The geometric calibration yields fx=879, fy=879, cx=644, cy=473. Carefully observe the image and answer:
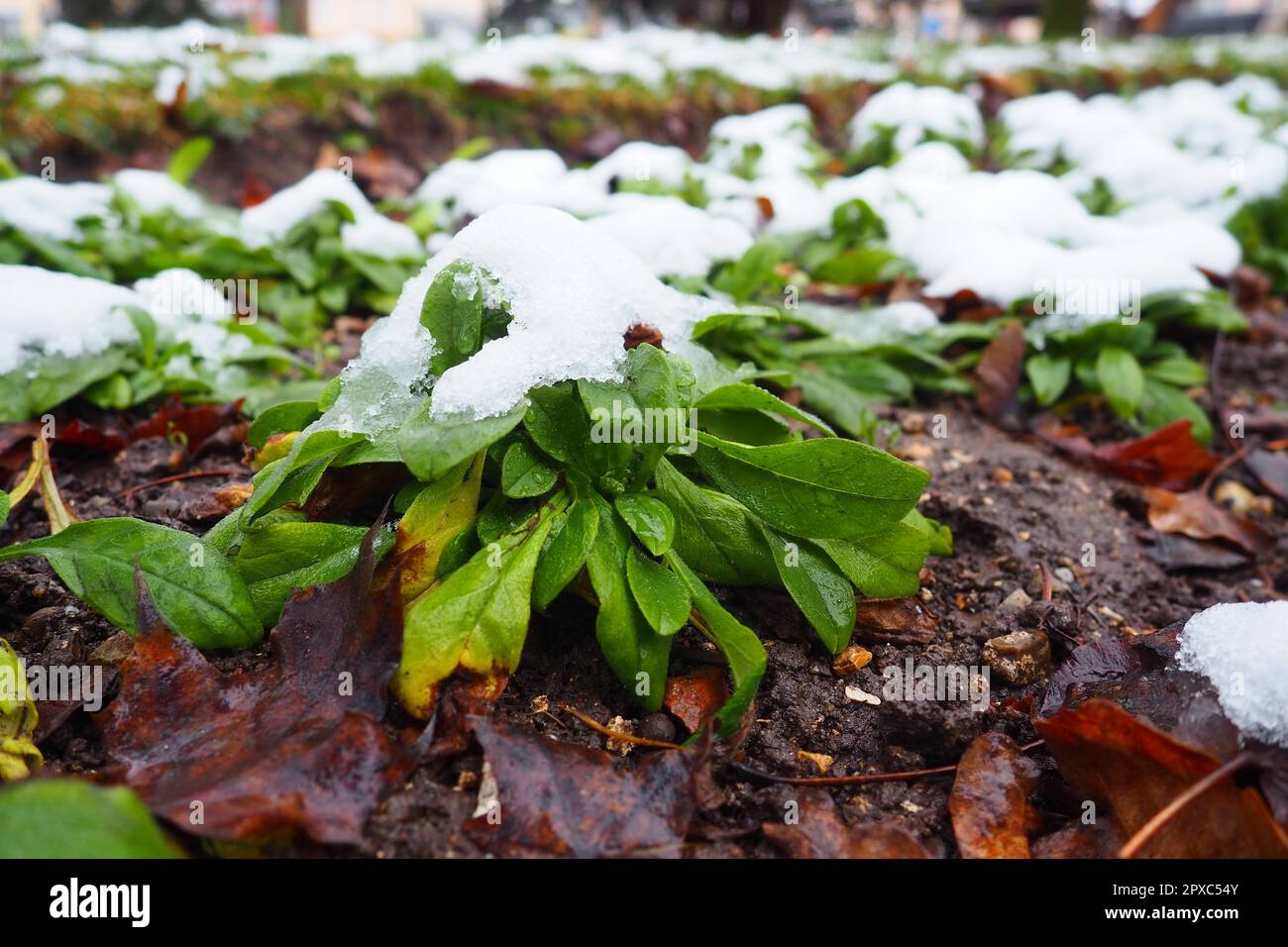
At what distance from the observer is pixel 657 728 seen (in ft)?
4.41

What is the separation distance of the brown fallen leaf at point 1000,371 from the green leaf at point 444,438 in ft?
5.27

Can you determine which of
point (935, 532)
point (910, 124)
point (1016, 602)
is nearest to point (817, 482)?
point (935, 532)

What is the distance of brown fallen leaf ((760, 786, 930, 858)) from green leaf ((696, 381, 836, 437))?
627 millimetres

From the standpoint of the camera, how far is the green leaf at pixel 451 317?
Answer: 1451 mm

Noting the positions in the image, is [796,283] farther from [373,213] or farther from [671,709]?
[671,709]

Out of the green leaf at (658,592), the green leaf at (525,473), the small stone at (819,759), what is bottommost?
the small stone at (819,759)

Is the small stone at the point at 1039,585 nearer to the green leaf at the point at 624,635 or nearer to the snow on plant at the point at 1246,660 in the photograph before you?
the snow on plant at the point at 1246,660

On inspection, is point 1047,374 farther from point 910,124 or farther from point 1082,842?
point 910,124

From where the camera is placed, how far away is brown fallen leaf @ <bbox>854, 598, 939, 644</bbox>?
5.07 feet

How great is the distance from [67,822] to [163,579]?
18.7 inches

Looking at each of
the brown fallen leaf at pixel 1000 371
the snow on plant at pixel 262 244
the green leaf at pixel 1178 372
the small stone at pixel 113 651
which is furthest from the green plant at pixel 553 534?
the green leaf at pixel 1178 372

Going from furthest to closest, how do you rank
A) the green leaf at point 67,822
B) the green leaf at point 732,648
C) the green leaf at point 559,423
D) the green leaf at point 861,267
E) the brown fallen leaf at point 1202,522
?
the green leaf at point 861,267 < the brown fallen leaf at point 1202,522 < the green leaf at point 559,423 < the green leaf at point 732,648 < the green leaf at point 67,822

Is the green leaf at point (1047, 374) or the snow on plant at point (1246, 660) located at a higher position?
the green leaf at point (1047, 374)

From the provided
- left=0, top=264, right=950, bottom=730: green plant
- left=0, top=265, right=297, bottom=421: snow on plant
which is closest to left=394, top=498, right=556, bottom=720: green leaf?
left=0, top=264, right=950, bottom=730: green plant
